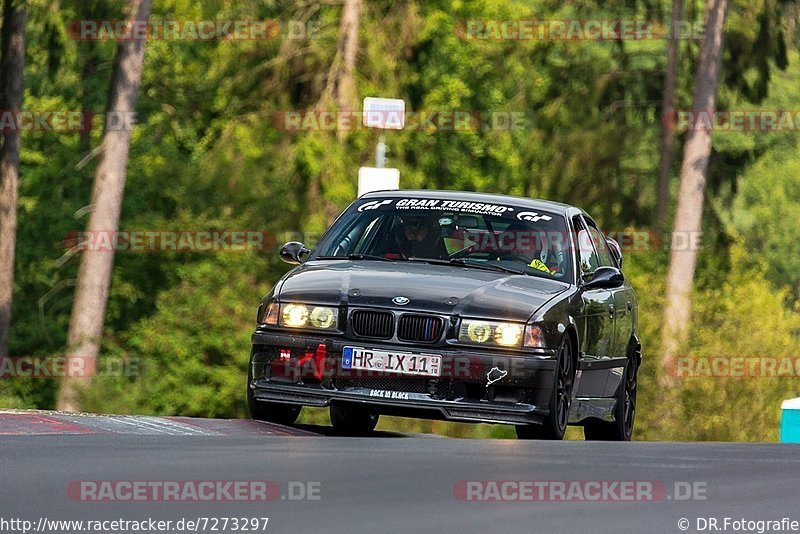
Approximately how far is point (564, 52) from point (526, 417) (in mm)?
35791

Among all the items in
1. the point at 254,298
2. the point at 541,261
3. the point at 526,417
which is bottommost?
the point at 254,298

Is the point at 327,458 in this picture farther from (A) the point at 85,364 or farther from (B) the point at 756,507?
(A) the point at 85,364

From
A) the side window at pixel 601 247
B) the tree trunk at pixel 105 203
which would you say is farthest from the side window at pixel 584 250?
the tree trunk at pixel 105 203

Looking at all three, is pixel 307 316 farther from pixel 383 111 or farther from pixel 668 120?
pixel 668 120

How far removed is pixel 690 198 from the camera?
35625mm

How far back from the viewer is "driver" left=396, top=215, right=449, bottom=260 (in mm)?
12430

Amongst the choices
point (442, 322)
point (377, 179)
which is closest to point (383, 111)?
point (377, 179)

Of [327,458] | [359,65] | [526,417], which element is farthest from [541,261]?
[359,65]

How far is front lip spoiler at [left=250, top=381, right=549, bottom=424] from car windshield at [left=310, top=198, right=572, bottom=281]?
1.32 meters

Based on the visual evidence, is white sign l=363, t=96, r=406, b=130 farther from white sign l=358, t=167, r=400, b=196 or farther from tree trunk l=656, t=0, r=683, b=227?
tree trunk l=656, t=0, r=683, b=227

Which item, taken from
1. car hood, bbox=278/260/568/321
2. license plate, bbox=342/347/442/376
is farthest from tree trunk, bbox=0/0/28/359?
license plate, bbox=342/347/442/376

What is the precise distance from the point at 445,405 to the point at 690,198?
25.2 meters

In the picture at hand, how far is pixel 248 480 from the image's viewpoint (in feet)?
28.3

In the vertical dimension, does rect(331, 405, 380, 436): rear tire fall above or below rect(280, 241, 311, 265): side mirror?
below
